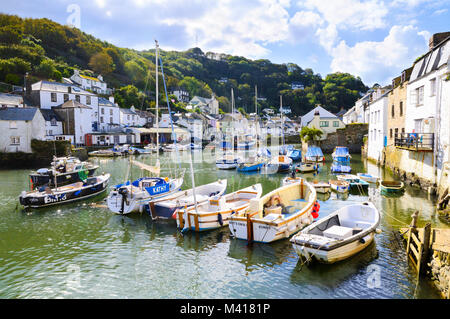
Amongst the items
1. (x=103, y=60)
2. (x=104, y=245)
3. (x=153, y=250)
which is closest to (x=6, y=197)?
(x=104, y=245)

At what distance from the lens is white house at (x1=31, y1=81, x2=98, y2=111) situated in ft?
184

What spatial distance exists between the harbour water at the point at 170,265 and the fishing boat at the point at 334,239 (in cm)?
48

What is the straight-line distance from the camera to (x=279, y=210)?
1551cm

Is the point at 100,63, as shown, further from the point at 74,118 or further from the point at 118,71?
the point at 74,118

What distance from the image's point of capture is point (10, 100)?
1935 inches

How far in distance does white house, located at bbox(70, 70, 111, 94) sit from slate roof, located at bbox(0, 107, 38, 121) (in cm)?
4475

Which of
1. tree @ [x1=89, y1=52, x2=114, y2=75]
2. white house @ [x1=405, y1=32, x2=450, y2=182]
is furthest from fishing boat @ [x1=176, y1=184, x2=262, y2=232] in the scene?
tree @ [x1=89, y1=52, x2=114, y2=75]

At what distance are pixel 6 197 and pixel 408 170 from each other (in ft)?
110

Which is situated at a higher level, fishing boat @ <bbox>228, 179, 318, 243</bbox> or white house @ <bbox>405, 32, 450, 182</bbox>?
white house @ <bbox>405, 32, 450, 182</bbox>

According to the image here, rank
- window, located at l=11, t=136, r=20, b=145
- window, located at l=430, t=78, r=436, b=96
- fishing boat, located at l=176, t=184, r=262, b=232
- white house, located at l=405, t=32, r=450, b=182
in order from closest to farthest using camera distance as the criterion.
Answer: fishing boat, located at l=176, t=184, r=262, b=232 → white house, located at l=405, t=32, r=450, b=182 → window, located at l=430, t=78, r=436, b=96 → window, located at l=11, t=136, r=20, b=145

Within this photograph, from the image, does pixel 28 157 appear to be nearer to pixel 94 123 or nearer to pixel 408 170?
pixel 94 123

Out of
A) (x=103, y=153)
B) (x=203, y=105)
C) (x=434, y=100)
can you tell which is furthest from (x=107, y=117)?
(x=434, y=100)

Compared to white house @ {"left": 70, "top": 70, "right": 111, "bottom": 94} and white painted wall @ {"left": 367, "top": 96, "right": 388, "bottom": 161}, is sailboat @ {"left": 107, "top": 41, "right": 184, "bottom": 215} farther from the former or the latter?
white house @ {"left": 70, "top": 70, "right": 111, "bottom": 94}

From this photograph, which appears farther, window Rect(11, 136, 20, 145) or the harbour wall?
the harbour wall
